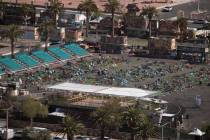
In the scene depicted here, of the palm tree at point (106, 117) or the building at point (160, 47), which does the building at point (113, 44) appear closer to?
the building at point (160, 47)

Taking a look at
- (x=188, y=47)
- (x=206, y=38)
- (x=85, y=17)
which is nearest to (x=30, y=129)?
(x=188, y=47)

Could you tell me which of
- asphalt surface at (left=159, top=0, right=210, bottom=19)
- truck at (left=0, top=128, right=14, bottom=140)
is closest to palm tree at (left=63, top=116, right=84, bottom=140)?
truck at (left=0, top=128, right=14, bottom=140)

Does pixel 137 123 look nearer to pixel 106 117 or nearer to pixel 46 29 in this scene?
pixel 106 117

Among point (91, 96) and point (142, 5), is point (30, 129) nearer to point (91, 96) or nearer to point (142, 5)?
point (91, 96)

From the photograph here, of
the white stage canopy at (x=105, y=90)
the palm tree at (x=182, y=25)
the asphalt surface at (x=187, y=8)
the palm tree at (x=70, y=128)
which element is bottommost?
the palm tree at (x=70, y=128)

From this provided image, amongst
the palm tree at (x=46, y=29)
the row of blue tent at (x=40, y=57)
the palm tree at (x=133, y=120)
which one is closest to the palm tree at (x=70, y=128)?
the palm tree at (x=133, y=120)

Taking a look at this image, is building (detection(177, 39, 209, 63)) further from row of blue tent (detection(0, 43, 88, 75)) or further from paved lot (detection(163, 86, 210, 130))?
paved lot (detection(163, 86, 210, 130))
